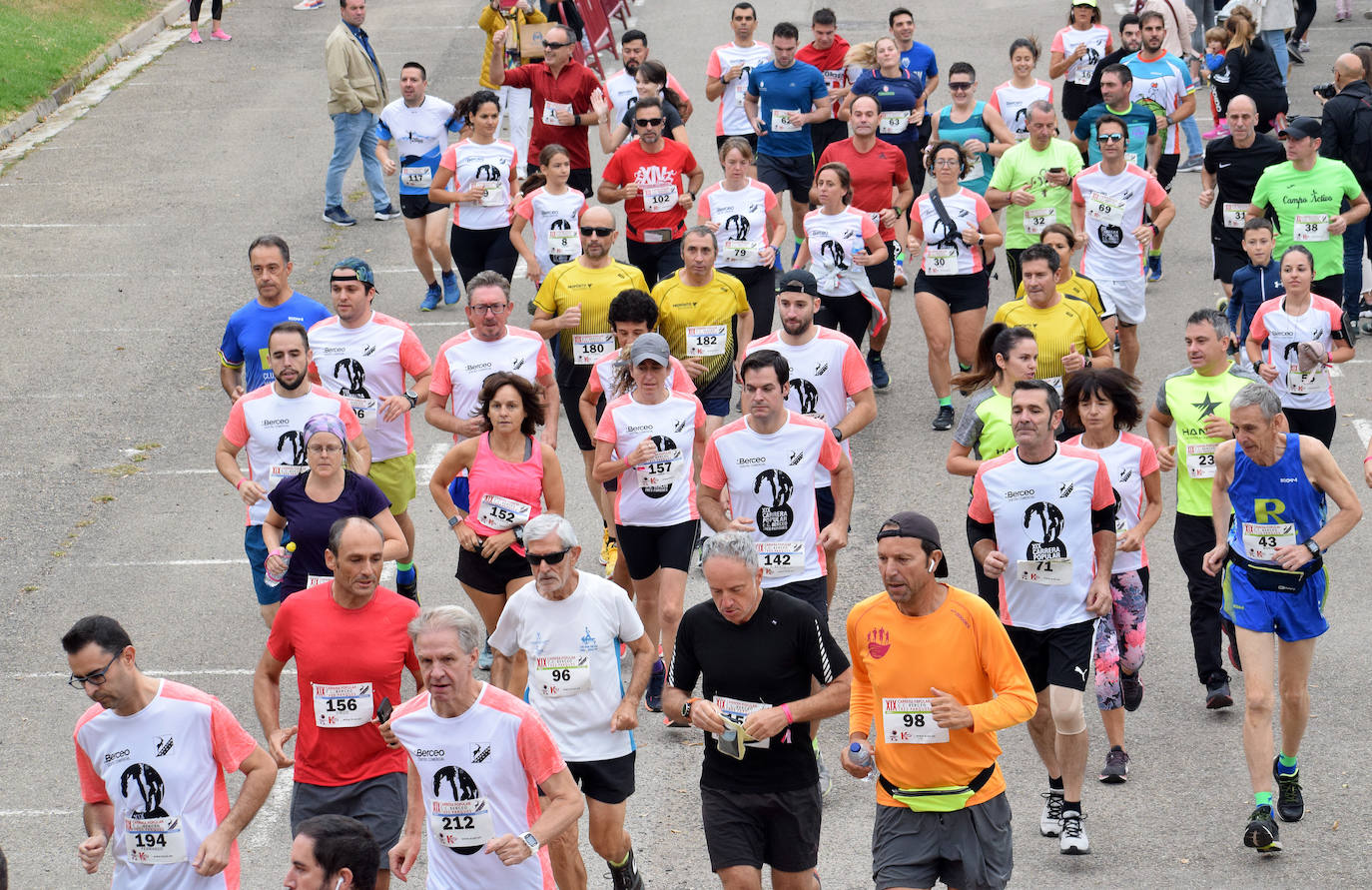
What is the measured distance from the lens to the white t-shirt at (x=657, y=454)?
8820mm

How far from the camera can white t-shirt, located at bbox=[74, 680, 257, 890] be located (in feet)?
19.8

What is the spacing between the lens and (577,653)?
6812mm

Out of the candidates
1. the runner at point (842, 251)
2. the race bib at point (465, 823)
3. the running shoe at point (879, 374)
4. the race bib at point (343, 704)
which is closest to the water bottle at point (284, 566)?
A: the race bib at point (343, 704)

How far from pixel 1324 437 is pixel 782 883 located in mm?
5526

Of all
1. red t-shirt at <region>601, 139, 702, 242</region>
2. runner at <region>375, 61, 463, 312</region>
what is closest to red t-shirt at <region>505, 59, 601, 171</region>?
runner at <region>375, 61, 463, 312</region>

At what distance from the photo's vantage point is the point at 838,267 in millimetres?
12047

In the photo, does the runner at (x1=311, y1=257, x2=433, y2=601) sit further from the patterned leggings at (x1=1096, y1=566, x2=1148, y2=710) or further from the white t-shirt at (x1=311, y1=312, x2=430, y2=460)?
the patterned leggings at (x1=1096, y1=566, x2=1148, y2=710)

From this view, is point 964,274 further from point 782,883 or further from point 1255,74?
point 782,883

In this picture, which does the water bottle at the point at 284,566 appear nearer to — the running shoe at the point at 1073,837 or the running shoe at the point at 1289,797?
the running shoe at the point at 1073,837

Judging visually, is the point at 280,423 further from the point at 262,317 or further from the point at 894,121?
the point at 894,121

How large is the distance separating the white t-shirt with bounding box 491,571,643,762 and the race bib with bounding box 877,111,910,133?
9308mm

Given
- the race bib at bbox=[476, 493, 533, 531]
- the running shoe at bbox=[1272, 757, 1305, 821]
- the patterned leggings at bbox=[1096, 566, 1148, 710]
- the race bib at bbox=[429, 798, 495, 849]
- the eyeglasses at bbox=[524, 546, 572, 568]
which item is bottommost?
the running shoe at bbox=[1272, 757, 1305, 821]

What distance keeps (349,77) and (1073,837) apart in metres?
12.6

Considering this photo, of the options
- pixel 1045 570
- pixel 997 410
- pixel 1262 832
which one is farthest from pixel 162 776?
pixel 1262 832
